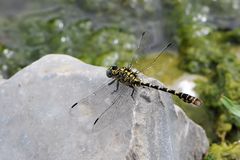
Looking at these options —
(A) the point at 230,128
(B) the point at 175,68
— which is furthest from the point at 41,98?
(B) the point at 175,68

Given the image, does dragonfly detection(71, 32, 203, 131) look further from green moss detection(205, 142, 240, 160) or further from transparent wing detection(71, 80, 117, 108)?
green moss detection(205, 142, 240, 160)

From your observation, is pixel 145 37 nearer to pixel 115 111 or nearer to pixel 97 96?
pixel 97 96

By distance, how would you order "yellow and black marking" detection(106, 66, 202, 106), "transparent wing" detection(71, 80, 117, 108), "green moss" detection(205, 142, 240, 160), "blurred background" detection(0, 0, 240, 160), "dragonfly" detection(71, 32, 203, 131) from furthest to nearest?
"blurred background" detection(0, 0, 240, 160), "green moss" detection(205, 142, 240, 160), "yellow and black marking" detection(106, 66, 202, 106), "transparent wing" detection(71, 80, 117, 108), "dragonfly" detection(71, 32, 203, 131)

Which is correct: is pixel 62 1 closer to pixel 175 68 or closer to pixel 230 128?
pixel 175 68

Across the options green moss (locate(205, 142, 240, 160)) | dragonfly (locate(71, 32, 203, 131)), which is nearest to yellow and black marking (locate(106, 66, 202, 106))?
dragonfly (locate(71, 32, 203, 131))

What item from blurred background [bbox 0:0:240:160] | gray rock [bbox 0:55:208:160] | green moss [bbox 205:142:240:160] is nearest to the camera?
gray rock [bbox 0:55:208:160]

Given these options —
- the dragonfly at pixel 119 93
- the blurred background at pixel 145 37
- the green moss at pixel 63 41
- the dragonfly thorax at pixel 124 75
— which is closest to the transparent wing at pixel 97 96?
the dragonfly at pixel 119 93

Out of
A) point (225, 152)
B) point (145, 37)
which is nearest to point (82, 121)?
point (225, 152)
